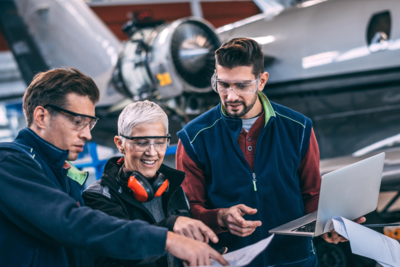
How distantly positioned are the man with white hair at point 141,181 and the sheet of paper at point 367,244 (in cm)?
64

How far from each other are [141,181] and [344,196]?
84cm

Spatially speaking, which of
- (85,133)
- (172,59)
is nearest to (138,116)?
(85,133)

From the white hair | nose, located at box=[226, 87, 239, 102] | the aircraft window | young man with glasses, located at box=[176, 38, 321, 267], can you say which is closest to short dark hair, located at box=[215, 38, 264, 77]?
young man with glasses, located at box=[176, 38, 321, 267]

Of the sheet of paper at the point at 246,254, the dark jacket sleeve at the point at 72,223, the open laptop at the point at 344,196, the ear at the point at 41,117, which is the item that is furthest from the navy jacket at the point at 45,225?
the open laptop at the point at 344,196

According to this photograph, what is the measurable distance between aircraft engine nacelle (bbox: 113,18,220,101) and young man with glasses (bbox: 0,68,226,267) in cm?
244

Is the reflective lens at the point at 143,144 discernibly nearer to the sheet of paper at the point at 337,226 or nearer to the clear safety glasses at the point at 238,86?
the clear safety glasses at the point at 238,86

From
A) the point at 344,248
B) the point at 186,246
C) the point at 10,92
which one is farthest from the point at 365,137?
the point at 10,92

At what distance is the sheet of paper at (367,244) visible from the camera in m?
1.36

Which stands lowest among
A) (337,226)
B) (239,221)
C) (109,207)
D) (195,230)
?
(337,226)

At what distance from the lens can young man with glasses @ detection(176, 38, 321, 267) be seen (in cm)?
165

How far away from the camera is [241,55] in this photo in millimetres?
1644

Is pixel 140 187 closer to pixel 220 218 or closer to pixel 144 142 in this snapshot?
pixel 144 142

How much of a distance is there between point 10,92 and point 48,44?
296 inches

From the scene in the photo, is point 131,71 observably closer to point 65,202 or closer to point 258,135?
point 258,135
